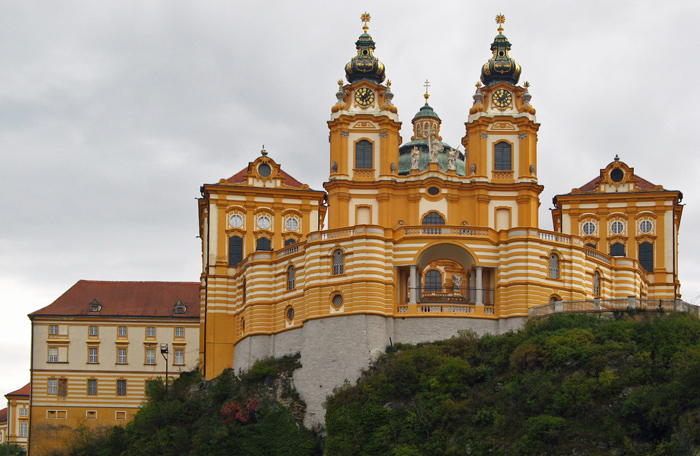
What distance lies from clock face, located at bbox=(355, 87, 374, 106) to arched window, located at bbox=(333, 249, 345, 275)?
1548cm

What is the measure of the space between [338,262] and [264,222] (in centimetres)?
1482

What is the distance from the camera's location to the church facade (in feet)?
253

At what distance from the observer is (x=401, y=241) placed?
258ft

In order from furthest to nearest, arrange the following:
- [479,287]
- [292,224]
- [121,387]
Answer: [121,387] → [292,224] → [479,287]

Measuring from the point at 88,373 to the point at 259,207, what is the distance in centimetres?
1853

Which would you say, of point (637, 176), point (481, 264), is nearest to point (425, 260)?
point (481, 264)

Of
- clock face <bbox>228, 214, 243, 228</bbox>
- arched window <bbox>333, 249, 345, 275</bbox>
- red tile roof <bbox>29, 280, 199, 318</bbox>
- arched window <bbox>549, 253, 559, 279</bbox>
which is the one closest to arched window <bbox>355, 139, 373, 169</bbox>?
clock face <bbox>228, 214, 243, 228</bbox>

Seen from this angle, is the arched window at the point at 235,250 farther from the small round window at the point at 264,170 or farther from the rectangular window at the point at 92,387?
the rectangular window at the point at 92,387

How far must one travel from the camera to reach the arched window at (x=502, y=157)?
8944cm

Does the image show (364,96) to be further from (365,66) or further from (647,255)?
(647,255)

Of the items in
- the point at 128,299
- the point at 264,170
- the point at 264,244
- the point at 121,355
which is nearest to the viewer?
the point at 264,244

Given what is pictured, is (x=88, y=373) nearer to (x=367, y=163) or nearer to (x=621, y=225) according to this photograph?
(x=367, y=163)

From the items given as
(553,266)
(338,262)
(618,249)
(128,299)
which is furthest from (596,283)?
(128,299)

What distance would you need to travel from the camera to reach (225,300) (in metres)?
88.2
